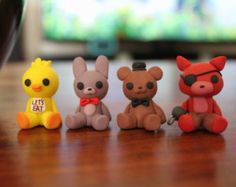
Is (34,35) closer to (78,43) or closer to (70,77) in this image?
(78,43)

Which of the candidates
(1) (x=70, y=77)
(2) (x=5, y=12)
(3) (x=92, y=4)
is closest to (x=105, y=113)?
(2) (x=5, y=12)

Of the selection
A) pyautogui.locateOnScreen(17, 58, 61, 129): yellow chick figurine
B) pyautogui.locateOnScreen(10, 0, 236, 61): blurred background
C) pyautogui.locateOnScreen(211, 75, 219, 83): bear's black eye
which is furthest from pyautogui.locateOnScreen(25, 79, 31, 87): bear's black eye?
pyautogui.locateOnScreen(10, 0, 236, 61): blurred background

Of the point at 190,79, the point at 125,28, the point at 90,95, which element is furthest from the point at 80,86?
the point at 125,28

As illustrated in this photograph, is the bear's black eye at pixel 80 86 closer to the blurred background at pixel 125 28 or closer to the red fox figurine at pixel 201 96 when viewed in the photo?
the red fox figurine at pixel 201 96

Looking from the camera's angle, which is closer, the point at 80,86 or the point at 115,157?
the point at 115,157

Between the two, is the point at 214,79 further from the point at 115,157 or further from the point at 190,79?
the point at 115,157

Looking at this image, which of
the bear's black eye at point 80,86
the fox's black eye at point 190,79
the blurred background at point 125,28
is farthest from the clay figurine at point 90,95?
the blurred background at point 125,28
